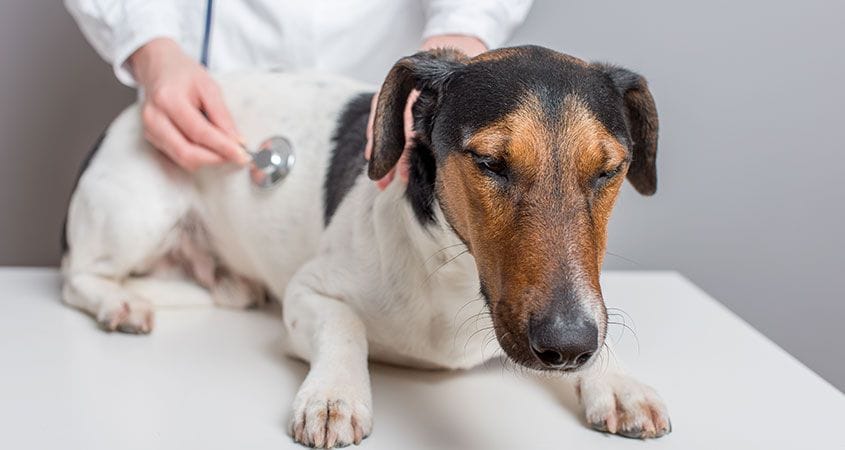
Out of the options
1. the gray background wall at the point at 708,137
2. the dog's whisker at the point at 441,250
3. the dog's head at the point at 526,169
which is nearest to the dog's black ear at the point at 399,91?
the dog's head at the point at 526,169

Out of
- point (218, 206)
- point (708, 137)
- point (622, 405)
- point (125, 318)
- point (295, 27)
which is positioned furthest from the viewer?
point (708, 137)

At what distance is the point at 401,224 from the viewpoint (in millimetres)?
1665

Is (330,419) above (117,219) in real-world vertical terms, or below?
above

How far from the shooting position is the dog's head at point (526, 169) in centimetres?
120

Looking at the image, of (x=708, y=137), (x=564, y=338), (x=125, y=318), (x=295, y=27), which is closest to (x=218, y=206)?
(x=125, y=318)

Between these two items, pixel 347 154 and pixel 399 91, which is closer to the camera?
pixel 399 91

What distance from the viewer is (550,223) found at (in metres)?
1.28

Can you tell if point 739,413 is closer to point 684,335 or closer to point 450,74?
point 684,335

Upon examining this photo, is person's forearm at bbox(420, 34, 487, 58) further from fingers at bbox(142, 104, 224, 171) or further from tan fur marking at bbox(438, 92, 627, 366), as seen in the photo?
Answer: tan fur marking at bbox(438, 92, 627, 366)

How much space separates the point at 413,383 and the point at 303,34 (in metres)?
1.01

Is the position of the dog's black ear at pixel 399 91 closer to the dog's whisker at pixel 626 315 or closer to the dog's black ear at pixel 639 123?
the dog's black ear at pixel 639 123

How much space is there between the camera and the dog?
1.29m

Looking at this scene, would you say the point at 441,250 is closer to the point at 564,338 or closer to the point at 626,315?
the point at 564,338

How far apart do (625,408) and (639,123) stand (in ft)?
1.58
